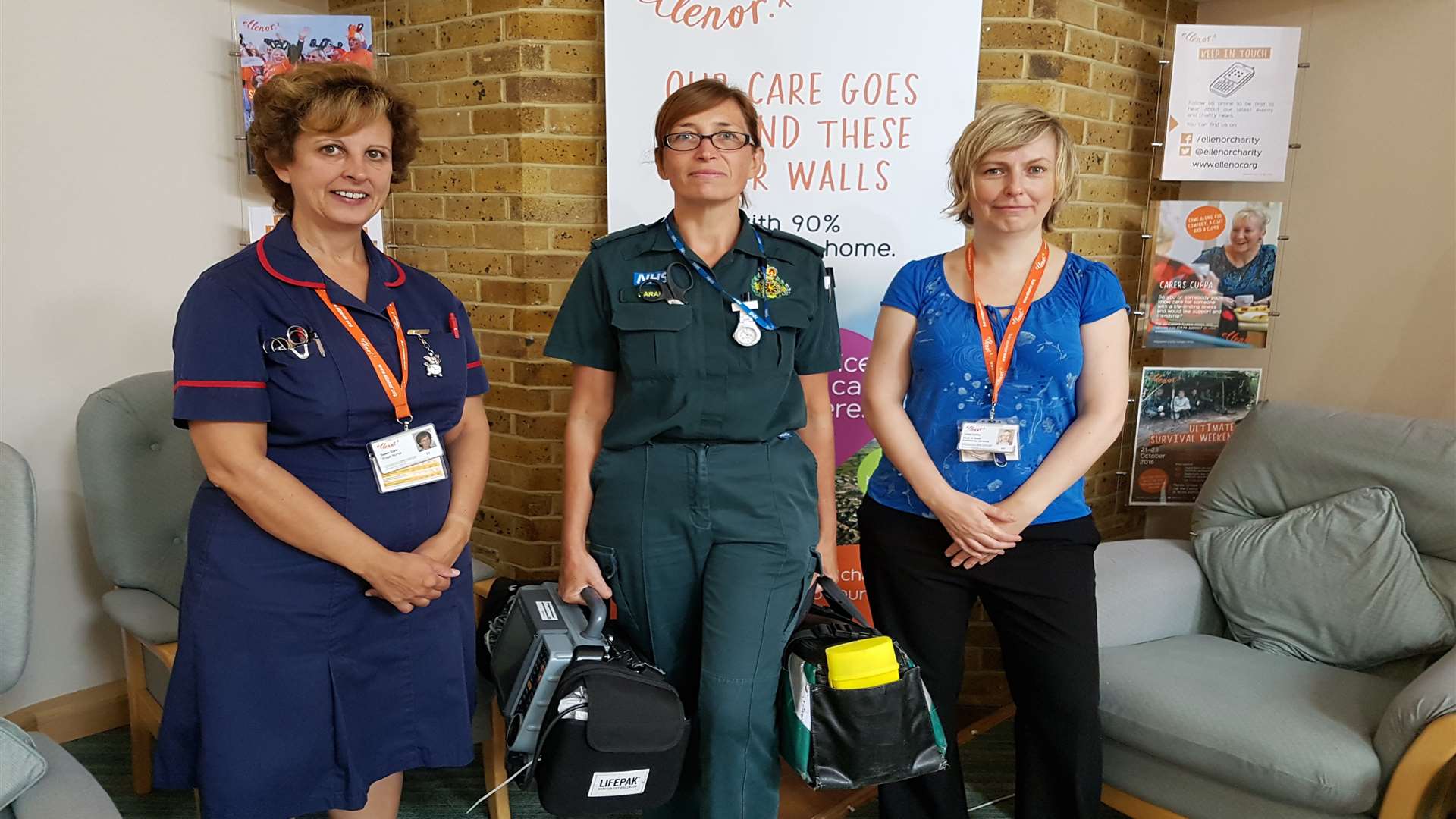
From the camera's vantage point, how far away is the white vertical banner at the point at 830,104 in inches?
97.1

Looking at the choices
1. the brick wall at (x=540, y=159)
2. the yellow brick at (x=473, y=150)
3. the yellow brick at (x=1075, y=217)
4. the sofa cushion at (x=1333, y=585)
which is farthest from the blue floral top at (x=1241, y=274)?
the yellow brick at (x=473, y=150)

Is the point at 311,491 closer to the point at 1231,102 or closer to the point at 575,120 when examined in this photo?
the point at 575,120

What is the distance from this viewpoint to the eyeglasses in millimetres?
1588

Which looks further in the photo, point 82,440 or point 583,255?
point 583,255

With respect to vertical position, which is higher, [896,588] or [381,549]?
[381,549]

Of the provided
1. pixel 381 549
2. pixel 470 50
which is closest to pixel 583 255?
pixel 470 50

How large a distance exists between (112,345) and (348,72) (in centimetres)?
151

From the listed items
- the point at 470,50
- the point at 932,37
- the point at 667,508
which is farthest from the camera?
the point at 470,50

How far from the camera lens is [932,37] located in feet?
8.09

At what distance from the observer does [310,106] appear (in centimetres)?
150

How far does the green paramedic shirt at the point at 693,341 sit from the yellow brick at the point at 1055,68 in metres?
1.26

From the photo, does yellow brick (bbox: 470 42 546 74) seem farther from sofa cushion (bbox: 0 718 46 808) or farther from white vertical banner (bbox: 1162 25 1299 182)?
sofa cushion (bbox: 0 718 46 808)

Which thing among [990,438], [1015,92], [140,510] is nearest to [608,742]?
[990,438]

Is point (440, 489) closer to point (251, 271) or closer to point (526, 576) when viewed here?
point (251, 271)
